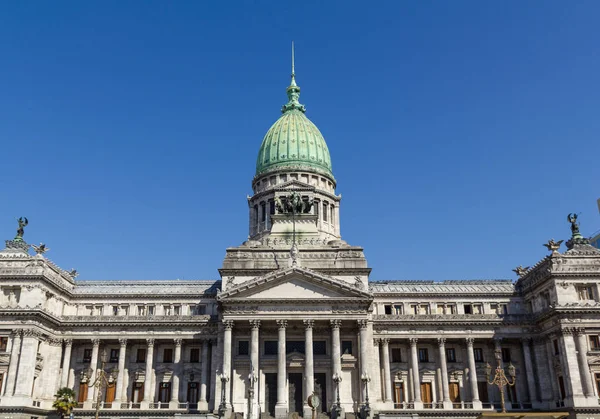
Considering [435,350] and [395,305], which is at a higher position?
[395,305]

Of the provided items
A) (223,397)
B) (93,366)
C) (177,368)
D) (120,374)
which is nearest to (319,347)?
(223,397)

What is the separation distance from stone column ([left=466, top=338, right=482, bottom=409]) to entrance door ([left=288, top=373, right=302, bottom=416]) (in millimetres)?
21909

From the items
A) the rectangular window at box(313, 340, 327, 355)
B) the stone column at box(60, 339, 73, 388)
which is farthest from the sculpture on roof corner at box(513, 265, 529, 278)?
the stone column at box(60, 339, 73, 388)

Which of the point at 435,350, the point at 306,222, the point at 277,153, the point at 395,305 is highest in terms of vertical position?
the point at 277,153

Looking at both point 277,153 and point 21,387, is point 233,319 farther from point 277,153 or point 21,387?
point 277,153

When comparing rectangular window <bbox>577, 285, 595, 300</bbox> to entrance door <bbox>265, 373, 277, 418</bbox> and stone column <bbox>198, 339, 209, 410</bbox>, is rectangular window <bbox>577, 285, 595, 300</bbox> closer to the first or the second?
entrance door <bbox>265, 373, 277, 418</bbox>

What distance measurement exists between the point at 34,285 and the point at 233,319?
25.2 m

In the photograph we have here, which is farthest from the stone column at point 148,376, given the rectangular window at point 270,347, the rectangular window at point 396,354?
the rectangular window at point 396,354

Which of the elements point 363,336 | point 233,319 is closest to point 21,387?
point 233,319

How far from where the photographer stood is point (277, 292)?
70688 mm

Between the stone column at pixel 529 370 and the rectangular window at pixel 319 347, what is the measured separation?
26235 mm

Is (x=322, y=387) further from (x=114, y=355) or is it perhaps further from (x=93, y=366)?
(x=93, y=366)

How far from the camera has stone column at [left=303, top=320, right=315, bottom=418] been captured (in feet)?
217

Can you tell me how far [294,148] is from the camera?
4122 inches
